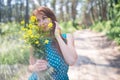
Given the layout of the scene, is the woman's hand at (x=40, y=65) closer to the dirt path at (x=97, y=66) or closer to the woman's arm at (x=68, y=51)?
the woman's arm at (x=68, y=51)

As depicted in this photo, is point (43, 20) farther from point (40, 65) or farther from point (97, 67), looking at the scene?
point (97, 67)

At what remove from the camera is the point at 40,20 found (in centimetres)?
308

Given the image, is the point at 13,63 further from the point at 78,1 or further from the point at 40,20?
the point at 78,1

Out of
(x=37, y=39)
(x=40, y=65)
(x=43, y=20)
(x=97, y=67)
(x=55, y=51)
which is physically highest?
(x=43, y=20)

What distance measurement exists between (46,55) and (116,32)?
1330 centimetres

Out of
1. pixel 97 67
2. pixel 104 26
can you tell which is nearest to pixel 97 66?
pixel 97 67

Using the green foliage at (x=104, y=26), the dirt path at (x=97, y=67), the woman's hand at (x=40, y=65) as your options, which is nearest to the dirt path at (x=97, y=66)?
the dirt path at (x=97, y=67)

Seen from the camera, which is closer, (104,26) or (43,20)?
(43,20)

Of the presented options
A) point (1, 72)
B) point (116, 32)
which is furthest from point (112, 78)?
point (116, 32)

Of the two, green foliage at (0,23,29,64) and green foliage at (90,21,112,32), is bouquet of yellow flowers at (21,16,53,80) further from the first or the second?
green foliage at (90,21,112,32)

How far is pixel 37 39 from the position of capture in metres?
3.04

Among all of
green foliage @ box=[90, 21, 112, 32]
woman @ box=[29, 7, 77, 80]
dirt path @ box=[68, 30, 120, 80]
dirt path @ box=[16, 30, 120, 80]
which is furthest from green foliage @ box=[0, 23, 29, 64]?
green foliage @ box=[90, 21, 112, 32]

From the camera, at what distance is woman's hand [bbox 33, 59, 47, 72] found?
118 inches

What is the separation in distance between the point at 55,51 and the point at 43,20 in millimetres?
300
